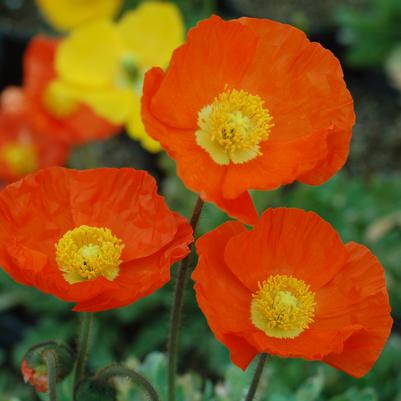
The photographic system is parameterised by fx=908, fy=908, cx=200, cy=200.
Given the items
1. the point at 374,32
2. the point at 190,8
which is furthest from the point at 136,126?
the point at 374,32

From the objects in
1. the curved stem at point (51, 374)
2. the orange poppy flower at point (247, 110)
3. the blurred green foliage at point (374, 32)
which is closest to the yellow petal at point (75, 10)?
the blurred green foliage at point (374, 32)

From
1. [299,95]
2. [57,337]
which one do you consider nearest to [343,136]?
[299,95]

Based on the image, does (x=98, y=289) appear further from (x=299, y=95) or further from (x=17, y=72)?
(x=17, y=72)

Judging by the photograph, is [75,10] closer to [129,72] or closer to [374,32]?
[129,72]

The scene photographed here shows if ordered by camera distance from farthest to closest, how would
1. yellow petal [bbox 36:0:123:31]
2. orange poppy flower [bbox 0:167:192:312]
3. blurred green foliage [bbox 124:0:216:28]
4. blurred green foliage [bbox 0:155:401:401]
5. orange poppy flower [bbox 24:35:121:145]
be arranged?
1. blurred green foliage [bbox 124:0:216:28]
2. yellow petal [bbox 36:0:123:31]
3. orange poppy flower [bbox 24:35:121:145]
4. blurred green foliage [bbox 0:155:401:401]
5. orange poppy flower [bbox 0:167:192:312]

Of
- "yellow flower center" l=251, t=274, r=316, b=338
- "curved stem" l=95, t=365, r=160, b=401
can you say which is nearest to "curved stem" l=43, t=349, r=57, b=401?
"curved stem" l=95, t=365, r=160, b=401

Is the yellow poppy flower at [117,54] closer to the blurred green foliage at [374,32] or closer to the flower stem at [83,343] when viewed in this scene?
the flower stem at [83,343]

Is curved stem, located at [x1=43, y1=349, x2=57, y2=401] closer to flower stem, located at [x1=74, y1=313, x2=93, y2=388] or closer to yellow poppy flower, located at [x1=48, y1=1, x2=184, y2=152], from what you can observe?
flower stem, located at [x1=74, y1=313, x2=93, y2=388]
